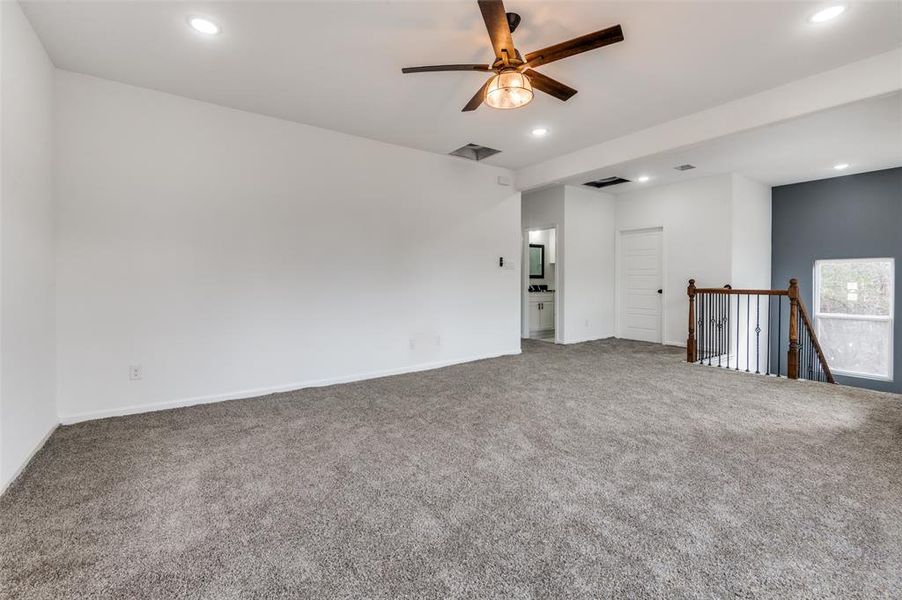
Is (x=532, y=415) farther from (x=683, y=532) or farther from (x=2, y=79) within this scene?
(x=2, y=79)

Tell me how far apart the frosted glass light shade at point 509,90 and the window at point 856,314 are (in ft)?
21.2

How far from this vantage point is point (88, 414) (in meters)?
3.06

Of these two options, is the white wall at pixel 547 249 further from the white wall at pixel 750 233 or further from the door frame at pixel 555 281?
the white wall at pixel 750 233

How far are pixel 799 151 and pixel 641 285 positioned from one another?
273cm

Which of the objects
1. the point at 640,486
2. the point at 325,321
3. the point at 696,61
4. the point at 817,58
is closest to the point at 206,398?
the point at 325,321

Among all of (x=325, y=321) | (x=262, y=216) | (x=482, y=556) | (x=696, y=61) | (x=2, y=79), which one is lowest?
(x=482, y=556)

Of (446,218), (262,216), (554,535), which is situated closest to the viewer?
(554,535)

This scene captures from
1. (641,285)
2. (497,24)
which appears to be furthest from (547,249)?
(497,24)

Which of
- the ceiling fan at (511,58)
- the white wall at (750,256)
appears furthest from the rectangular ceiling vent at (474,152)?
the white wall at (750,256)

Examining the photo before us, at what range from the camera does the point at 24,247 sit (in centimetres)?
Result: 239

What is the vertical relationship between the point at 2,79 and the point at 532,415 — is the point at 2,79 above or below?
above

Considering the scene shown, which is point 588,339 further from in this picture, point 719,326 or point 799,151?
point 799,151

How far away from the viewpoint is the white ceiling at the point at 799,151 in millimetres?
3852

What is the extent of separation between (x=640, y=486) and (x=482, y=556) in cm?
99
